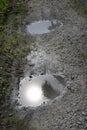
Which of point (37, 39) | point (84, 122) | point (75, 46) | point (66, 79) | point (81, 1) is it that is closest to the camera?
point (84, 122)

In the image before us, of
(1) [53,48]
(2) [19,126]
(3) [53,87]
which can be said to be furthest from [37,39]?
(2) [19,126]

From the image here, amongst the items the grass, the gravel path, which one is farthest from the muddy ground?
the grass

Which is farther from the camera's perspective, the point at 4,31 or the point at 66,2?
the point at 66,2

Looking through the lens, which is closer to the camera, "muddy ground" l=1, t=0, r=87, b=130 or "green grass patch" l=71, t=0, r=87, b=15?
"muddy ground" l=1, t=0, r=87, b=130

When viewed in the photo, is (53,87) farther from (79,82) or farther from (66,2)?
(66,2)

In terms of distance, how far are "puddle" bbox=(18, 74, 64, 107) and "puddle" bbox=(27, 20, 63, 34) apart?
7.44 ft

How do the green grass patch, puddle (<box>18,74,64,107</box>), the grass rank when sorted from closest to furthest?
the grass
puddle (<box>18,74,64,107</box>)
the green grass patch

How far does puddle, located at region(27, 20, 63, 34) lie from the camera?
389 inches

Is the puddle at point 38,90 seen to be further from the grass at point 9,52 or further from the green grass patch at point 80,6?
the green grass patch at point 80,6

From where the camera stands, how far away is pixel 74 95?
23.9 ft

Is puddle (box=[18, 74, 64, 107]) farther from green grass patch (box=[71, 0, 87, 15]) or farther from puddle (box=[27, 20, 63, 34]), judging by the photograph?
green grass patch (box=[71, 0, 87, 15])

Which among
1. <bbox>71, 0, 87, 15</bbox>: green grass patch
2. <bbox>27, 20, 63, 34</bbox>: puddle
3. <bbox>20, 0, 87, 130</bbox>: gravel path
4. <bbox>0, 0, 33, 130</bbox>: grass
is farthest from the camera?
<bbox>71, 0, 87, 15</bbox>: green grass patch

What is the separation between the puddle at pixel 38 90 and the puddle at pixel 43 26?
89.3 inches

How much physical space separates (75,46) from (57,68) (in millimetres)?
1028
